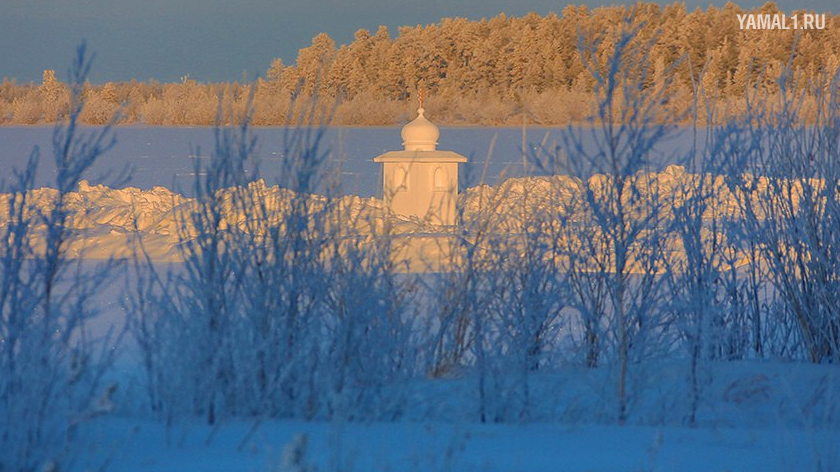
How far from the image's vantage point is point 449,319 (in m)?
5.30

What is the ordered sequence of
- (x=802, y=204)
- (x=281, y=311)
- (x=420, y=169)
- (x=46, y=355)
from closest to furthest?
1. (x=46, y=355)
2. (x=281, y=311)
3. (x=802, y=204)
4. (x=420, y=169)

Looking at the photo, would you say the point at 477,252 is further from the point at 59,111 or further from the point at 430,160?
the point at 430,160

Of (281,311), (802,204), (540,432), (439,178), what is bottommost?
(540,432)

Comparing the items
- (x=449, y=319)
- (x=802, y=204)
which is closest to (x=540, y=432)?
(x=449, y=319)

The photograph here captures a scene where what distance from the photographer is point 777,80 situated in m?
5.96

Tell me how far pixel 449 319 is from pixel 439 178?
4.88m

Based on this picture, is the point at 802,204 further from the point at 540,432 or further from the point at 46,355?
the point at 46,355

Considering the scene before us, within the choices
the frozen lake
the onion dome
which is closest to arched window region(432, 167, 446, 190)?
the onion dome

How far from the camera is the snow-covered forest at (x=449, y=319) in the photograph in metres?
3.73

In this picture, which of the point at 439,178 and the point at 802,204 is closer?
the point at 802,204

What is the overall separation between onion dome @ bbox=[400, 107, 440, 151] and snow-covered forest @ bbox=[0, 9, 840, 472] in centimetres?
456

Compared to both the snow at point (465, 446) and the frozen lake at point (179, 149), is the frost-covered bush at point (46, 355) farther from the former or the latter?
the frozen lake at point (179, 149)

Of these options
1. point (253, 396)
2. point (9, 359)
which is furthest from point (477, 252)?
point (9, 359)

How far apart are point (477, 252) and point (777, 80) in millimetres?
1956
